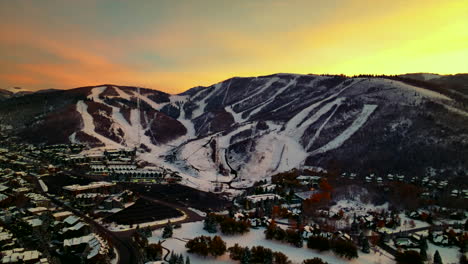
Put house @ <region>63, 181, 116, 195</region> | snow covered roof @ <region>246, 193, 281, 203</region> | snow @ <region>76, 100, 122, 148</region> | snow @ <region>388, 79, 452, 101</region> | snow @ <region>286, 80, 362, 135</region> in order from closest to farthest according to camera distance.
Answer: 1. house @ <region>63, 181, 116, 195</region>
2. snow covered roof @ <region>246, 193, 281, 203</region>
3. snow @ <region>388, 79, 452, 101</region>
4. snow @ <region>76, 100, 122, 148</region>
5. snow @ <region>286, 80, 362, 135</region>

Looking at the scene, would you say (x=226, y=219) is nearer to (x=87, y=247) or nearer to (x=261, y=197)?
(x=87, y=247)

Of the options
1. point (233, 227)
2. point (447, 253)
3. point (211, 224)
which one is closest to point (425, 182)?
point (447, 253)

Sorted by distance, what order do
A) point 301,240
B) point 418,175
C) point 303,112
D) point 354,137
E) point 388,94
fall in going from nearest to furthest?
point 301,240, point 418,175, point 354,137, point 388,94, point 303,112

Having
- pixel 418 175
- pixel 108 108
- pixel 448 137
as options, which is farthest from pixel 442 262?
pixel 108 108

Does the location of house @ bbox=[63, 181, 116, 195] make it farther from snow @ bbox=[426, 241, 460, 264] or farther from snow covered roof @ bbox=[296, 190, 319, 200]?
snow @ bbox=[426, 241, 460, 264]

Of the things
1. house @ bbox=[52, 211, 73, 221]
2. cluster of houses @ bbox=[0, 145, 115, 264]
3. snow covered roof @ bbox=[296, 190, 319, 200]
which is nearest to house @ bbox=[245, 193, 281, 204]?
snow covered roof @ bbox=[296, 190, 319, 200]

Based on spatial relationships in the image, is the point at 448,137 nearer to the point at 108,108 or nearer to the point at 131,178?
the point at 131,178
